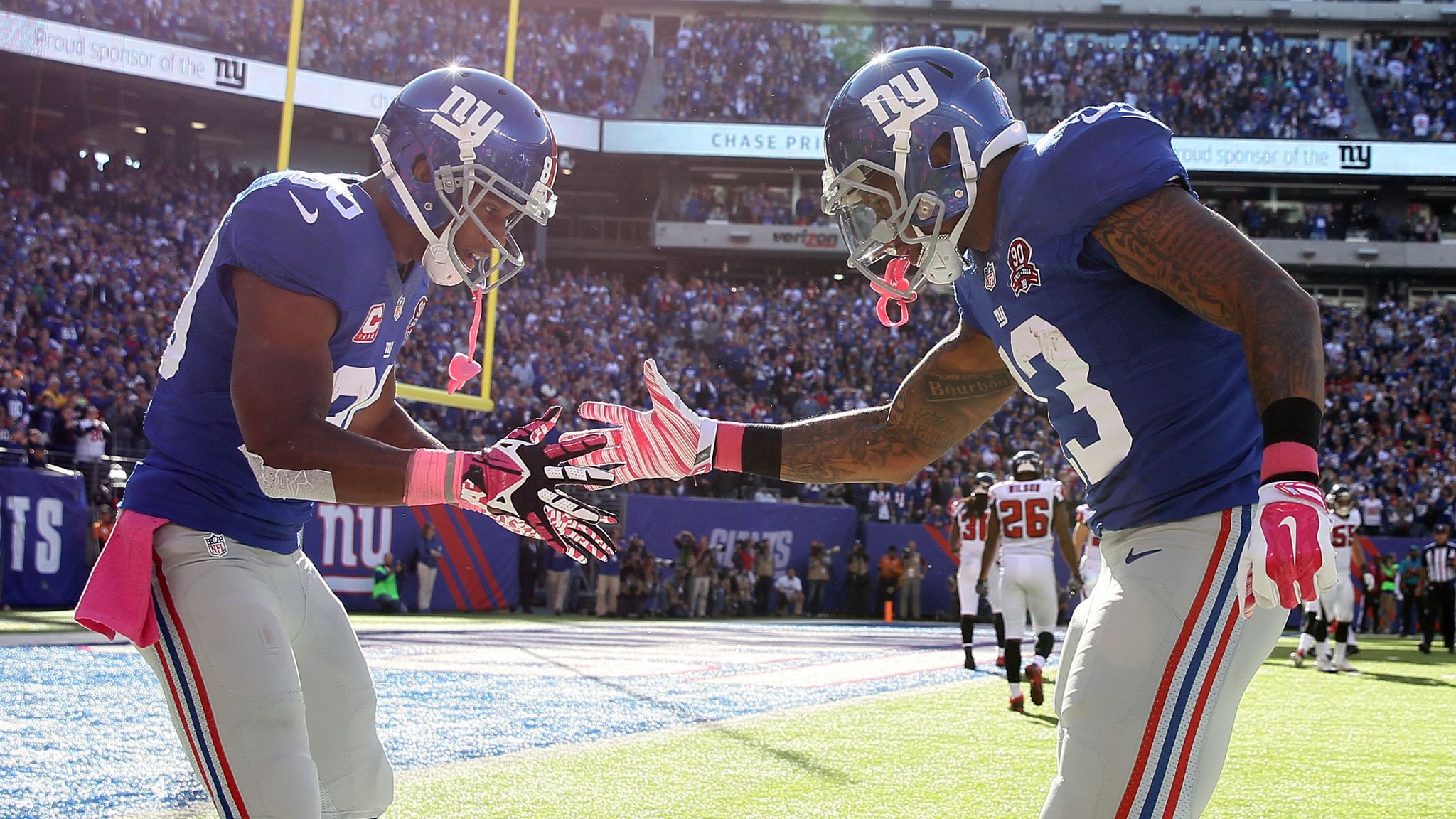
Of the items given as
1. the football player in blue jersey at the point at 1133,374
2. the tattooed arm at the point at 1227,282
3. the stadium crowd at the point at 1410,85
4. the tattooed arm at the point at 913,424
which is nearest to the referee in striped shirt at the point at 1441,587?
the tattooed arm at the point at 913,424

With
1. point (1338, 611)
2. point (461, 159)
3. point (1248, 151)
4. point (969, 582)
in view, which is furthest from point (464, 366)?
point (1248, 151)

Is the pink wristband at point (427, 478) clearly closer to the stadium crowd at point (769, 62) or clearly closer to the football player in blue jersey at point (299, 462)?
the football player in blue jersey at point (299, 462)

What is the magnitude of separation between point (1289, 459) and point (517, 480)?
1488mm

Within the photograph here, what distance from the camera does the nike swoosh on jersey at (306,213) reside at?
285 cm

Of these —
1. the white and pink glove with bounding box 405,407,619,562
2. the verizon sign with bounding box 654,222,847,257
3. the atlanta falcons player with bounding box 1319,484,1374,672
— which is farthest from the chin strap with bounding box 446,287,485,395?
the verizon sign with bounding box 654,222,847,257

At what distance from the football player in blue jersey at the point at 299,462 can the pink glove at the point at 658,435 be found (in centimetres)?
27

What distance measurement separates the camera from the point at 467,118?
3.21 meters

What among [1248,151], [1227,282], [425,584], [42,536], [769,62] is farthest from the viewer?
[769,62]

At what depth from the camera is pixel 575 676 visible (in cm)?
958

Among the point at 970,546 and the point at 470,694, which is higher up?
the point at 970,546

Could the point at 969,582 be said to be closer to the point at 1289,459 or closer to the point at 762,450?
the point at 762,450

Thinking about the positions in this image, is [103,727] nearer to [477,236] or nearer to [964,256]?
[477,236]

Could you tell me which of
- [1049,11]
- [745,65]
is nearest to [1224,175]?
[1049,11]

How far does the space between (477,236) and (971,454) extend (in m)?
20.4
